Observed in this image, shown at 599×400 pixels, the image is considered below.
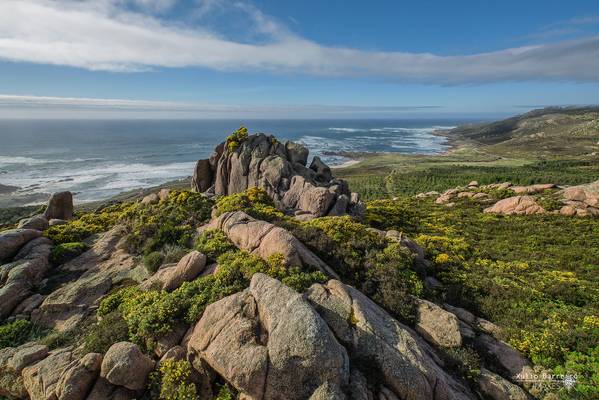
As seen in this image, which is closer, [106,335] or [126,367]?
[126,367]

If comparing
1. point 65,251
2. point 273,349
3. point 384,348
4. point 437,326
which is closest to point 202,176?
point 65,251

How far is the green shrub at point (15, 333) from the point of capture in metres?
13.0

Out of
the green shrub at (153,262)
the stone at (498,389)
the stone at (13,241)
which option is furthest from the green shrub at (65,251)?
the stone at (498,389)

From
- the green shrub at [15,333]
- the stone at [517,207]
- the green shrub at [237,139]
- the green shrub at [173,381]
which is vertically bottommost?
the stone at [517,207]

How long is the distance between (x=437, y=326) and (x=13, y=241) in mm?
26399

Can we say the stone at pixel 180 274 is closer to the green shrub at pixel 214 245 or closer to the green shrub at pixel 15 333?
the green shrub at pixel 214 245

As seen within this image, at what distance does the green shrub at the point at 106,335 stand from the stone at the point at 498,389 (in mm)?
13434

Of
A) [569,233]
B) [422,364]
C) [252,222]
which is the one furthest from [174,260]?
[569,233]

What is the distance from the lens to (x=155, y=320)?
1123 cm

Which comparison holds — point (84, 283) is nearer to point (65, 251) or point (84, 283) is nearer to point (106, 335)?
point (65, 251)

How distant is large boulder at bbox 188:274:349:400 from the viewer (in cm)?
839

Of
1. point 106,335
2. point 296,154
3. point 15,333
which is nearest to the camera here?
point 106,335

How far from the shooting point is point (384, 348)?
9828 millimetres

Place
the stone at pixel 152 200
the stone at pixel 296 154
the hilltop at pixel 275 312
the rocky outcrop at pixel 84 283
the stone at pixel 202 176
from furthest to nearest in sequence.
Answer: the stone at pixel 202 176, the stone at pixel 296 154, the stone at pixel 152 200, the rocky outcrop at pixel 84 283, the hilltop at pixel 275 312
